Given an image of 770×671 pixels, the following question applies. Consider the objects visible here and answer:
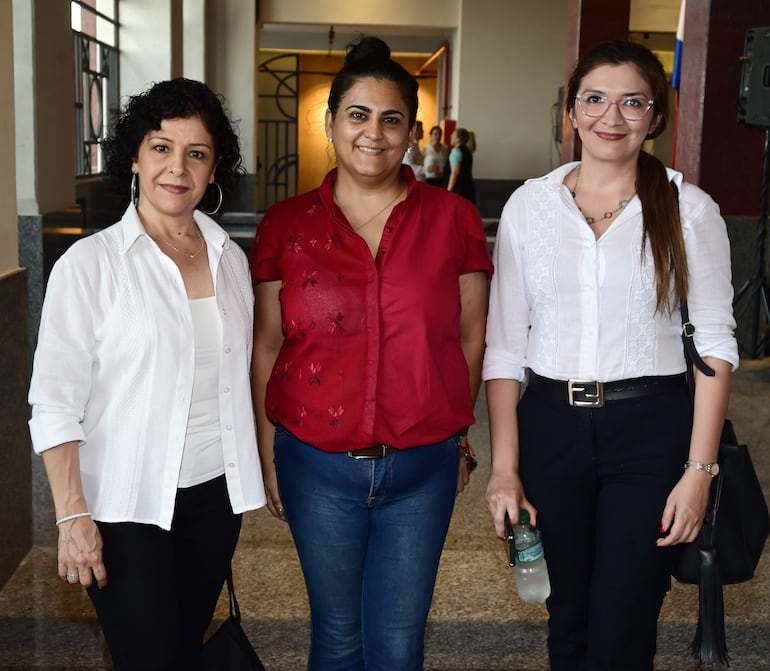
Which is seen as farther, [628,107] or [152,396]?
[628,107]

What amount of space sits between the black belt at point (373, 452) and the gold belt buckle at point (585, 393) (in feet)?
1.24

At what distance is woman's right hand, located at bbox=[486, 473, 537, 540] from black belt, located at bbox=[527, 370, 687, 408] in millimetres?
216

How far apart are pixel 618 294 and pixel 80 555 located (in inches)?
45.1

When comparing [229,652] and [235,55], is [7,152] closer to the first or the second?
[229,652]

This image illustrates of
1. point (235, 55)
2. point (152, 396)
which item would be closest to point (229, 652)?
point (152, 396)

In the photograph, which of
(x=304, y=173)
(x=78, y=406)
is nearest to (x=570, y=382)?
(x=78, y=406)

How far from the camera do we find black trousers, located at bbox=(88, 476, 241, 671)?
1.98 m

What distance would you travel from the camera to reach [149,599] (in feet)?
6.50

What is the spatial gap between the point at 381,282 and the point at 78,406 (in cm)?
64

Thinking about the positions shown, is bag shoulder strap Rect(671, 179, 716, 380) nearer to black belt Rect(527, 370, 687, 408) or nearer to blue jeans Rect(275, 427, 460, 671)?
black belt Rect(527, 370, 687, 408)

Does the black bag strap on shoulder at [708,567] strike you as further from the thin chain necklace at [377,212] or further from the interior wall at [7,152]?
the interior wall at [7,152]

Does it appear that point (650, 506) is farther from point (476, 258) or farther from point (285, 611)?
point (285, 611)

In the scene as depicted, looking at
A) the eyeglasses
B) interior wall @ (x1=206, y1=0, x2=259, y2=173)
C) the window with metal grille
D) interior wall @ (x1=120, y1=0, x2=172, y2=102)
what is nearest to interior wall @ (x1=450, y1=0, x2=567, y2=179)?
interior wall @ (x1=206, y1=0, x2=259, y2=173)

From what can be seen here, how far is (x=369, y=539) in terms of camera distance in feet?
7.34
